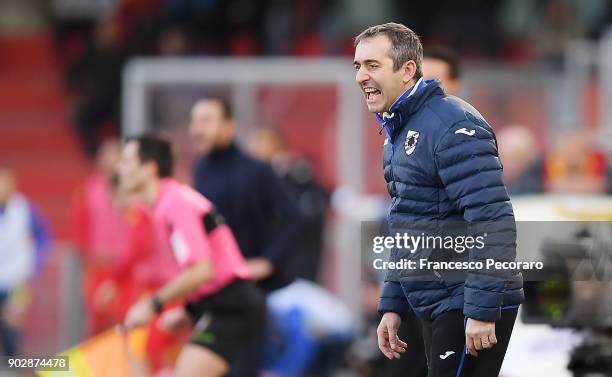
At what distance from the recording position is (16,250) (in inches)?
528

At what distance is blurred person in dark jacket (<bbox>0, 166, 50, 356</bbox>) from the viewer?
43.5 feet

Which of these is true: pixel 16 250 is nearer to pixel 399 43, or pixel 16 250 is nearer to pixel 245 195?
pixel 245 195

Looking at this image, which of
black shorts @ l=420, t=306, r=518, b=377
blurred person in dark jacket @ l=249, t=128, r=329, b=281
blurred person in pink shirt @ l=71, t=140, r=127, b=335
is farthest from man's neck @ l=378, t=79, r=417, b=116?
blurred person in pink shirt @ l=71, t=140, r=127, b=335

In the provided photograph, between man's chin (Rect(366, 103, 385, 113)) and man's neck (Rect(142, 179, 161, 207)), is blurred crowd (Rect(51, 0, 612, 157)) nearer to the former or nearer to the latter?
man's neck (Rect(142, 179, 161, 207))

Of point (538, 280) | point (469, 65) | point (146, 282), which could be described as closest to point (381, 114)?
point (538, 280)

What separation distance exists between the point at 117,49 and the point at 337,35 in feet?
9.09

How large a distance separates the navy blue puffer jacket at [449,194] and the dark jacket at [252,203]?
3.88 m

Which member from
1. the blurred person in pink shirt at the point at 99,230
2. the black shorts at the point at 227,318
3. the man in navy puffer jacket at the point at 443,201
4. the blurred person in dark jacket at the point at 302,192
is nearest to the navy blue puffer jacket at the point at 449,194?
the man in navy puffer jacket at the point at 443,201

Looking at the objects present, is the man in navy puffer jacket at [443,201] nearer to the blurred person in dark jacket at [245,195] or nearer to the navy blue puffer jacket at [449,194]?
the navy blue puffer jacket at [449,194]

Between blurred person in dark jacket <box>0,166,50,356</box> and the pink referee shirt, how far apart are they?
A: 18.4ft

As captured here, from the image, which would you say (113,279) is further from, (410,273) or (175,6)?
(175,6)

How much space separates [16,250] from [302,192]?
8.69 ft

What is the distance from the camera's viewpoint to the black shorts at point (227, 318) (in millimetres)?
7891

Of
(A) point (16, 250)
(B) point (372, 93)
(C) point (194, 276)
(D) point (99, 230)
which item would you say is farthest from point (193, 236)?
(A) point (16, 250)
